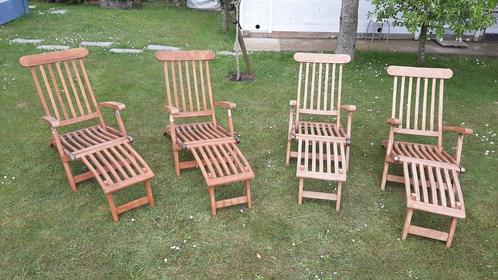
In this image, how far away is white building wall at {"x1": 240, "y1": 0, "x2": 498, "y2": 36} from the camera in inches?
377

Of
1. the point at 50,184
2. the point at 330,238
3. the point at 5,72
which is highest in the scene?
the point at 5,72

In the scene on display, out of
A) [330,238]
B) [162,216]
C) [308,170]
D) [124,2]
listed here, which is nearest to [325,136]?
[308,170]

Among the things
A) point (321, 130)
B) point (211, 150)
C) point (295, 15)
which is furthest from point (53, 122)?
point (295, 15)

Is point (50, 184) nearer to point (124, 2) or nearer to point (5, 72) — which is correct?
point (5, 72)

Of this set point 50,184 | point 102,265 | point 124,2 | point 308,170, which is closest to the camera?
point 102,265

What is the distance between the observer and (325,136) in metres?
4.38

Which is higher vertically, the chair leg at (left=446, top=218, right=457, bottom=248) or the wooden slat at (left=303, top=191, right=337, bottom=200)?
the wooden slat at (left=303, top=191, right=337, bottom=200)

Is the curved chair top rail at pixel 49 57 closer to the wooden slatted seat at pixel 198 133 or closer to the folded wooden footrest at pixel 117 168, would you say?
the folded wooden footrest at pixel 117 168

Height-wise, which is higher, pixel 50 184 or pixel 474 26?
pixel 474 26

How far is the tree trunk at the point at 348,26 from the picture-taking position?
24.5ft

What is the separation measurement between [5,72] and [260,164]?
5.35 metres

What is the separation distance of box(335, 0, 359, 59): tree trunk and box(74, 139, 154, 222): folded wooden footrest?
16.9 ft

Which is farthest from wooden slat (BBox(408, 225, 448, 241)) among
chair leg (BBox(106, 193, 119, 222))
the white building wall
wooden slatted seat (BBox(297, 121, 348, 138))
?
the white building wall

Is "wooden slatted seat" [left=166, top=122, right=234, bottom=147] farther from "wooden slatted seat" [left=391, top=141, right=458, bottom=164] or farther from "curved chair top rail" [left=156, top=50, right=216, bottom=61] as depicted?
"wooden slatted seat" [left=391, top=141, right=458, bottom=164]
